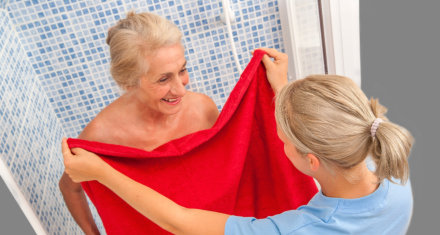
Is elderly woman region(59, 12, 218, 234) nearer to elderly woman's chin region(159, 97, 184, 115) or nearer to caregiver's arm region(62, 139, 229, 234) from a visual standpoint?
elderly woman's chin region(159, 97, 184, 115)

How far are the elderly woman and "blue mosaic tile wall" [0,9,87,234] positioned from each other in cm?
15

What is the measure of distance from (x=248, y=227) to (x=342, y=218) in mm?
277

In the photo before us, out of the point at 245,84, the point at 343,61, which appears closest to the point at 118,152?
the point at 245,84

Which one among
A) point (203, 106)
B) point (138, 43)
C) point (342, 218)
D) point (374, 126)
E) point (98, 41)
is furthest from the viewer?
point (98, 41)

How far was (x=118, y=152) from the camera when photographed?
56.0 inches

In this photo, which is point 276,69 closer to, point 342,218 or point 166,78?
point 166,78

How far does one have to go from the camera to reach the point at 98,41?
7.72ft

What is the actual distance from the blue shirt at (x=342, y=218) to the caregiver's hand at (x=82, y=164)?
0.43 meters

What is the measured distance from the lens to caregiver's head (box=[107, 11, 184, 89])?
5.23 feet

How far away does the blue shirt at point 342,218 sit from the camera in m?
1.29

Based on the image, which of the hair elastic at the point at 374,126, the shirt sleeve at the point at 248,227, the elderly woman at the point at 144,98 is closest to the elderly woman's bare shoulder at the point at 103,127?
the elderly woman at the point at 144,98

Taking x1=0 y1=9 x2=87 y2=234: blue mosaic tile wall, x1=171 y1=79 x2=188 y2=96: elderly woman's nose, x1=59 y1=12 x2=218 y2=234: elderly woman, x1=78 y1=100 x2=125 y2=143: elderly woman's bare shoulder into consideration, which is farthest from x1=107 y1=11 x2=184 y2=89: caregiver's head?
x1=0 y1=9 x2=87 y2=234: blue mosaic tile wall

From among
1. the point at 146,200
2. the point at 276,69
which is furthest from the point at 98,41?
the point at 146,200

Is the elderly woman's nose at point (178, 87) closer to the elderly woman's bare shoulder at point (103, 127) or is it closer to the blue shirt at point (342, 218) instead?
the elderly woman's bare shoulder at point (103, 127)
